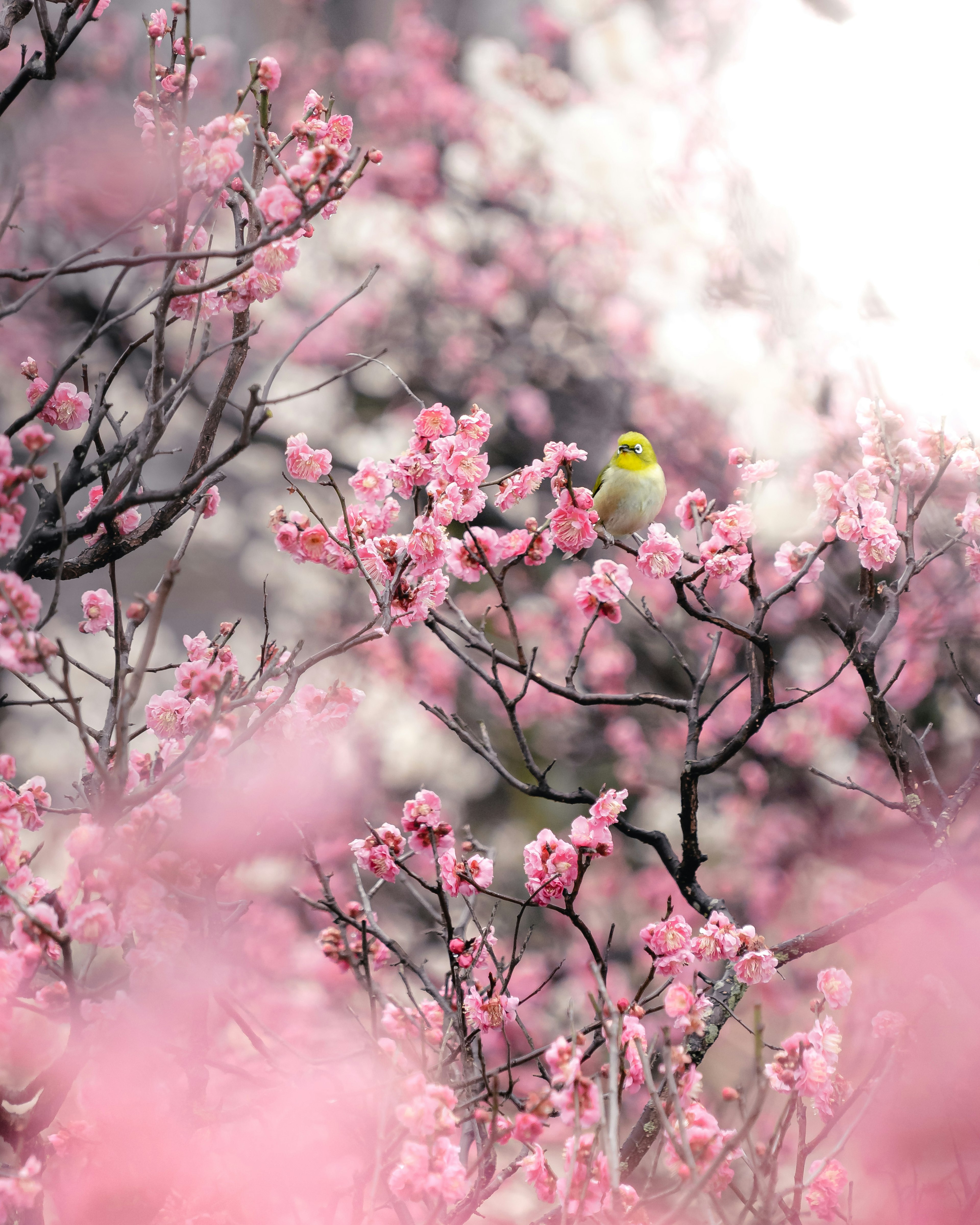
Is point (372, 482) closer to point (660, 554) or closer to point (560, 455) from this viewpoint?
point (560, 455)

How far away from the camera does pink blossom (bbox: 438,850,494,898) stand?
2.72 meters

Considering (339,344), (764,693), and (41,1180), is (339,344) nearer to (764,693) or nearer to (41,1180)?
(764,693)

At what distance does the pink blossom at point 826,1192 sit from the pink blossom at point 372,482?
2.33 m

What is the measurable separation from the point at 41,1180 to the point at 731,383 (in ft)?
23.7

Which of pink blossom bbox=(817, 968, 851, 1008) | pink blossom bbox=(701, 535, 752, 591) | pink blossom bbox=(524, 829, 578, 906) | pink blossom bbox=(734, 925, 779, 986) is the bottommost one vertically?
pink blossom bbox=(817, 968, 851, 1008)

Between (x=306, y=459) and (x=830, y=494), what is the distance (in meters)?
1.82

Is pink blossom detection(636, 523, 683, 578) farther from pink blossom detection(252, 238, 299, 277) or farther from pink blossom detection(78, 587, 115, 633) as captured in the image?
pink blossom detection(78, 587, 115, 633)

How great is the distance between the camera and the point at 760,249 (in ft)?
22.2

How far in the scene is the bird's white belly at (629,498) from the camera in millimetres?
4168

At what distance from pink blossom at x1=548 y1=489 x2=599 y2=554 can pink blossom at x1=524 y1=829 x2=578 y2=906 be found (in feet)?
3.51

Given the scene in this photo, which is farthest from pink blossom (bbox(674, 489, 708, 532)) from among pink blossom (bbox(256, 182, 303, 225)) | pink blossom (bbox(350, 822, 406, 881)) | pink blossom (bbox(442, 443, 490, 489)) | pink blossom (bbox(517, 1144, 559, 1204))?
pink blossom (bbox(517, 1144, 559, 1204))

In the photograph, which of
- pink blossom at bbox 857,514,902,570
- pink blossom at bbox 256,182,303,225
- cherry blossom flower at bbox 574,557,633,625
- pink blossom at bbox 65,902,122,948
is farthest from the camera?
cherry blossom flower at bbox 574,557,633,625

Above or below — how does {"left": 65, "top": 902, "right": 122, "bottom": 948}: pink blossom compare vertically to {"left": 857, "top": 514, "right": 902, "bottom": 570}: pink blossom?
below

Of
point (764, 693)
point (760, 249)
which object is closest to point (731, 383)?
point (760, 249)
